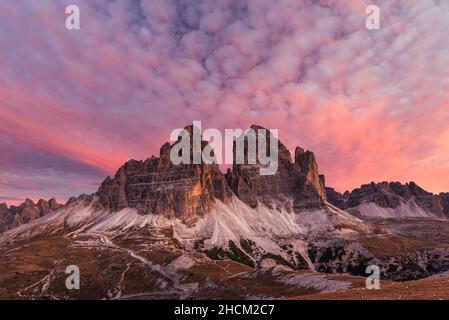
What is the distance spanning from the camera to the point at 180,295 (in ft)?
650

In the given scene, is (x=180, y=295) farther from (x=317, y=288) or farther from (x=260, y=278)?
(x=317, y=288)
